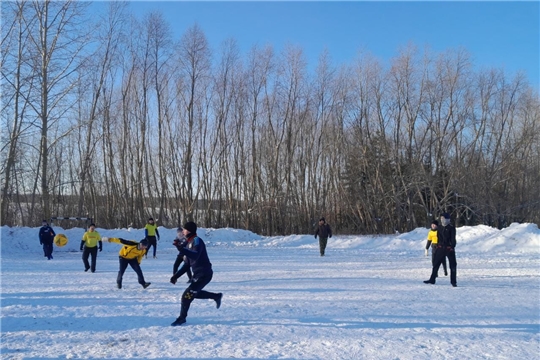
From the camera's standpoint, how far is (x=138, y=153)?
43281 millimetres

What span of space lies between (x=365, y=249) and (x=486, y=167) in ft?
71.1

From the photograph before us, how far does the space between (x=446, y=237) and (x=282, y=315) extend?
6246 millimetres

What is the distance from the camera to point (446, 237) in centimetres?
1231

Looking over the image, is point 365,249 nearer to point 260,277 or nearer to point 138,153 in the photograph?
point 260,277

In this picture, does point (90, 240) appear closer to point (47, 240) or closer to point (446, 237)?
point (47, 240)

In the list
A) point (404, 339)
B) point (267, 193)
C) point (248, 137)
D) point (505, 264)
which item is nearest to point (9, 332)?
point (404, 339)

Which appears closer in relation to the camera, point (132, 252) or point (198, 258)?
point (198, 258)

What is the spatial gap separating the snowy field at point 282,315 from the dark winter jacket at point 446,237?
1.13 m

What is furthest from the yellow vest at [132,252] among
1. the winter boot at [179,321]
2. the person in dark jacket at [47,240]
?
the person in dark jacket at [47,240]

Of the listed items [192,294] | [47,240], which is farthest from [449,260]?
[47,240]

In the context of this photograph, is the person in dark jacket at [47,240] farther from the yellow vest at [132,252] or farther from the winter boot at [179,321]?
the winter boot at [179,321]

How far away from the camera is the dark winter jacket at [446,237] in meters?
12.2

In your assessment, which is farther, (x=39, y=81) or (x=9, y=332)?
(x=39, y=81)

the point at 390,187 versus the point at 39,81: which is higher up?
the point at 39,81
